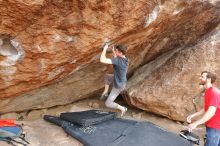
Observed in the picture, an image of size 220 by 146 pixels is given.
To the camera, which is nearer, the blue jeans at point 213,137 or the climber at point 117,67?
the blue jeans at point 213,137

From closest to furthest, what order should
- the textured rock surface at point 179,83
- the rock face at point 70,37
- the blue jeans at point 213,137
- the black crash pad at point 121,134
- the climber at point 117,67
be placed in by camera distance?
1. the rock face at point 70,37
2. the blue jeans at point 213,137
3. the black crash pad at point 121,134
4. the climber at point 117,67
5. the textured rock surface at point 179,83

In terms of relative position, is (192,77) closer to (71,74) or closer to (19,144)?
(71,74)

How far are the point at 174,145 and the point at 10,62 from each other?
2.95 m

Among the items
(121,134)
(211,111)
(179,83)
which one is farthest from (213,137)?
(179,83)

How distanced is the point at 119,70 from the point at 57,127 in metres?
1.47

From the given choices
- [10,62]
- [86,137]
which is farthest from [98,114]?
[10,62]

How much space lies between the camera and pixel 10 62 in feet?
18.4

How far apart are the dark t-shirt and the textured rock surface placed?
1.05 metres

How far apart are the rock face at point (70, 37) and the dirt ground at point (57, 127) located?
0.17m

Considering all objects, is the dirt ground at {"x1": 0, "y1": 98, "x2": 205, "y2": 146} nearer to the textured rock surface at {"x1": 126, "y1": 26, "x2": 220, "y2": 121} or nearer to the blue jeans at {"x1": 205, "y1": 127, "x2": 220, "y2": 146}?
the textured rock surface at {"x1": 126, "y1": 26, "x2": 220, "y2": 121}

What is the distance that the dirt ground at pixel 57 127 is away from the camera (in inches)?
231

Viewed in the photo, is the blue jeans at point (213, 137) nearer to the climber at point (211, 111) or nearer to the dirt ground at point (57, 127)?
the climber at point (211, 111)

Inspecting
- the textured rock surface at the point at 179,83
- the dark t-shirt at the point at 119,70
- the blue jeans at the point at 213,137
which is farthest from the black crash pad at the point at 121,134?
the textured rock surface at the point at 179,83

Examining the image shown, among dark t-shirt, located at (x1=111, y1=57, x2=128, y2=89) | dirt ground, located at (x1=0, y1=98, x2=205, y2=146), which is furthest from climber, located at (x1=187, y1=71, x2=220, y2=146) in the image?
dark t-shirt, located at (x1=111, y1=57, x2=128, y2=89)
